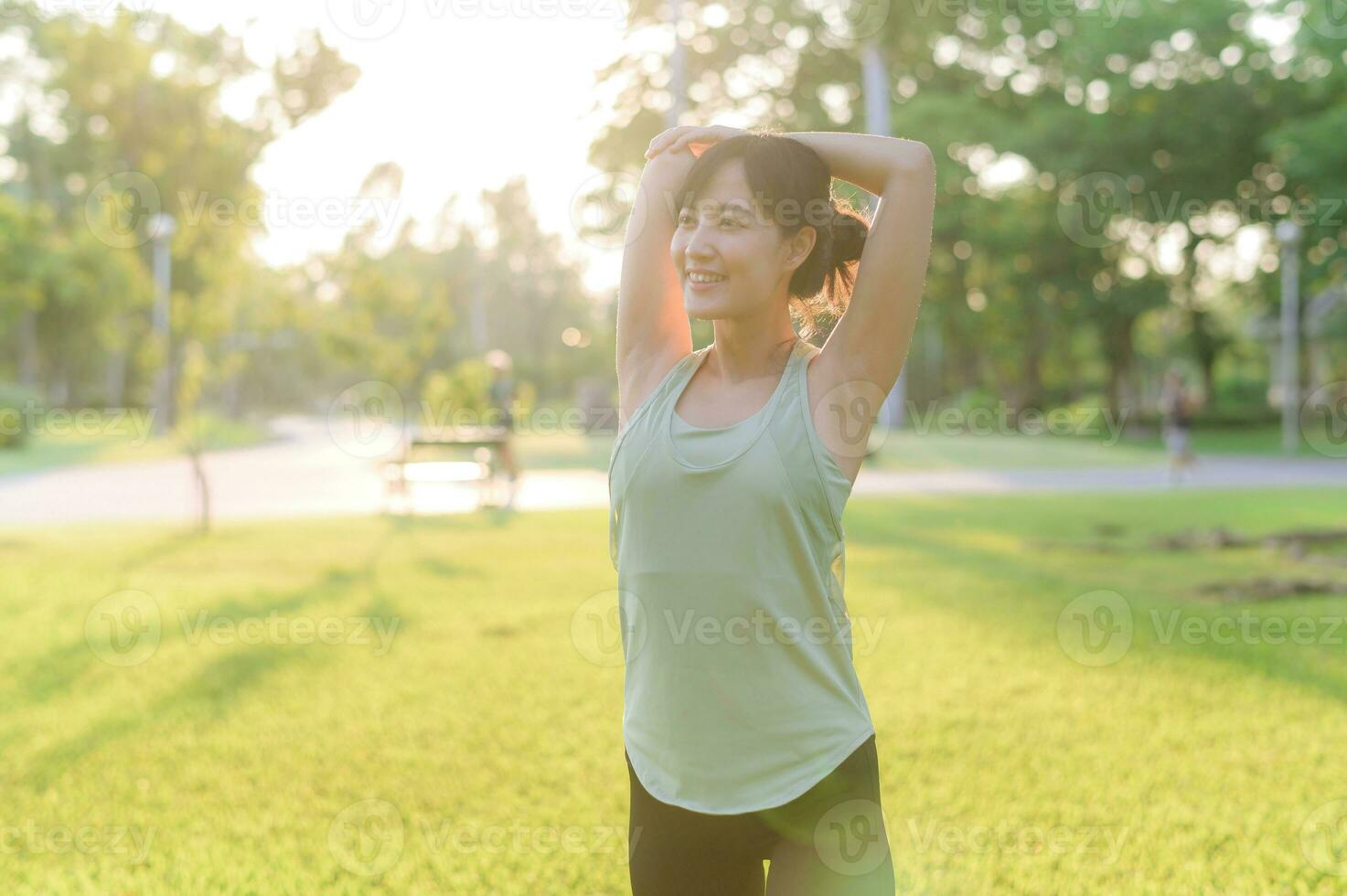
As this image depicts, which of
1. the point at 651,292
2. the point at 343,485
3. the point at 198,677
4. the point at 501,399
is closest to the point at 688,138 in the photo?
the point at 651,292

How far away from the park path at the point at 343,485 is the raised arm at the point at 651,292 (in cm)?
1251

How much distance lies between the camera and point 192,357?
41.5 ft

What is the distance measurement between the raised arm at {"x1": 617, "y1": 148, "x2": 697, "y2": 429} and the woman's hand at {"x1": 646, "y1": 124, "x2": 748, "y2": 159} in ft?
0.04

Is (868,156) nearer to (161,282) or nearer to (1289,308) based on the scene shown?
(1289,308)

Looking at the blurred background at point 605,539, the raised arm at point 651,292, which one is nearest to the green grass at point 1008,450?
the blurred background at point 605,539

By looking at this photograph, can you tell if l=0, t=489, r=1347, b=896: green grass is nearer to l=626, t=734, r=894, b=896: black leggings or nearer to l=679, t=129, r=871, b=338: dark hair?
l=626, t=734, r=894, b=896: black leggings

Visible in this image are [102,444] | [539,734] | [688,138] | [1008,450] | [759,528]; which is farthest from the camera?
[102,444]

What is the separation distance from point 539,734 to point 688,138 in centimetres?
368

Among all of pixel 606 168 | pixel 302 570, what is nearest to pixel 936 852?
pixel 302 570

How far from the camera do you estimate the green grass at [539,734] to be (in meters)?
3.70

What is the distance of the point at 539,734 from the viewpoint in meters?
5.13

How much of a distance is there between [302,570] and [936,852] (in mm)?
6978

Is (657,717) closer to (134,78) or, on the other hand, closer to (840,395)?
(840,395)

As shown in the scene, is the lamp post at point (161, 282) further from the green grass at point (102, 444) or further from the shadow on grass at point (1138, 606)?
the shadow on grass at point (1138, 606)
